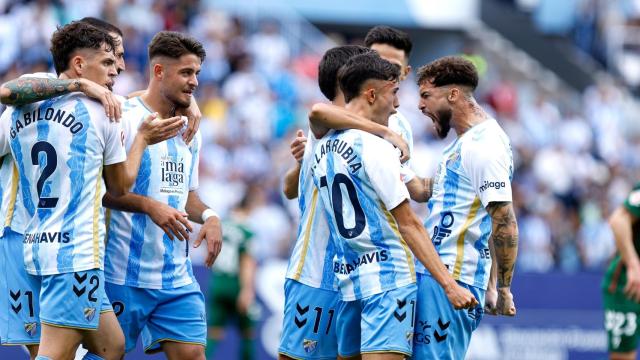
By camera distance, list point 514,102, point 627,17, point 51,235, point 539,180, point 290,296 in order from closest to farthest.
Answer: point 51,235 < point 290,296 < point 539,180 < point 514,102 < point 627,17

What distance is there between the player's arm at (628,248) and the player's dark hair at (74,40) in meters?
5.21

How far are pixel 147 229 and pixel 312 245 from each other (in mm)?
1110

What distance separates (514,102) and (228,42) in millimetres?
6167

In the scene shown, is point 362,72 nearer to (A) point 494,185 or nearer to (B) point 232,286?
(A) point 494,185

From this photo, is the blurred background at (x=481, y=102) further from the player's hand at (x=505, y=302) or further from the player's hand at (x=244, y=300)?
the player's hand at (x=505, y=302)

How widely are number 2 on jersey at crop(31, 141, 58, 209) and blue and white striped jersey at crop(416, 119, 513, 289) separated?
235cm

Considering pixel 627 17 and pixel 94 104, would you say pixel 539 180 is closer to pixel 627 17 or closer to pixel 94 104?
pixel 627 17

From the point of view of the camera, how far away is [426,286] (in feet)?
24.9

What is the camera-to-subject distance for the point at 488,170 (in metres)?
7.48

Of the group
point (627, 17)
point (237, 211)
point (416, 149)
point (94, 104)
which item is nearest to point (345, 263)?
point (94, 104)

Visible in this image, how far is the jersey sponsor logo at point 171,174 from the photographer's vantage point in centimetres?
802

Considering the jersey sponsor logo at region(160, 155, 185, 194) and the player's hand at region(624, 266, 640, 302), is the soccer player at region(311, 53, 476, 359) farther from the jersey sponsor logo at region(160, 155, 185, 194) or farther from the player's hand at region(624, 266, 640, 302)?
the player's hand at region(624, 266, 640, 302)

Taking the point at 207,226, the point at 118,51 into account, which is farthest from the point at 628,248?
the point at 118,51

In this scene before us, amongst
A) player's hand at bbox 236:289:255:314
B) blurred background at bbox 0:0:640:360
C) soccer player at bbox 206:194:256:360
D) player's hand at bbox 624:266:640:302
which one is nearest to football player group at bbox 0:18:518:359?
player's hand at bbox 624:266:640:302
